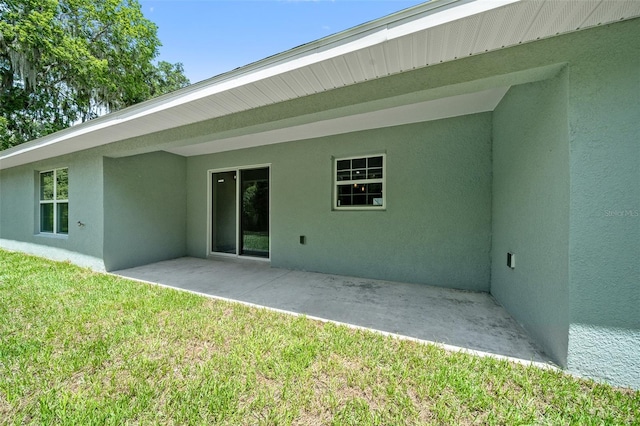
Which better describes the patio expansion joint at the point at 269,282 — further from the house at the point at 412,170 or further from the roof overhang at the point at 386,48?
the roof overhang at the point at 386,48

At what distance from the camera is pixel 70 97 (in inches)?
449

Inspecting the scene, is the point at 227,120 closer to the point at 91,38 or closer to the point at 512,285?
the point at 512,285

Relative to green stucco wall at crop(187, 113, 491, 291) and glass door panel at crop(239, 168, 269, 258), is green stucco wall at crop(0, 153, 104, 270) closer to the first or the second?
glass door panel at crop(239, 168, 269, 258)

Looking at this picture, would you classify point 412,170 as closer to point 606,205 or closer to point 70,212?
point 606,205

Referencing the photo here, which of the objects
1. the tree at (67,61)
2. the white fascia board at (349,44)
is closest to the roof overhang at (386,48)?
the white fascia board at (349,44)

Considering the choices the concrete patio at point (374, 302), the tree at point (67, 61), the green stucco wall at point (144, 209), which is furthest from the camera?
the tree at point (67, 61)

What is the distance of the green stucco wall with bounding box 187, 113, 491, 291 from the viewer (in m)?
3.79

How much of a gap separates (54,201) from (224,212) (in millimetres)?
4095

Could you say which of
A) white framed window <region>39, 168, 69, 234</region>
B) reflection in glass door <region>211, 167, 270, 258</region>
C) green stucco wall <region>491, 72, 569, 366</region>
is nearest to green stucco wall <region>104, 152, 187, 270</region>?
reflection in glass door <region>211, 167, 270, 258</region>

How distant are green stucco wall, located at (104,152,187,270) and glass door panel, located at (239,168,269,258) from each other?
5.89 ft

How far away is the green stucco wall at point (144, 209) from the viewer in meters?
4.92

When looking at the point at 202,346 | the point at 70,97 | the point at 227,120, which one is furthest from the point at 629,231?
the point at 70,97

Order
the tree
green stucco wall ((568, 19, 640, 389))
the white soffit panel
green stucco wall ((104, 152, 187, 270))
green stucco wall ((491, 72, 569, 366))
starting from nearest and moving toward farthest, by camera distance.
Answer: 1. green stucco wall ((568, 19, 640, 389))
2. green stucco wall ((491, 72, 569, 366))
3. the white soffit panel
4. green stucco wall ((104, 152, 187, 270))
5. the tree

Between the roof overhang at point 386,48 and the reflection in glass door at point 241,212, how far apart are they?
2522mm
